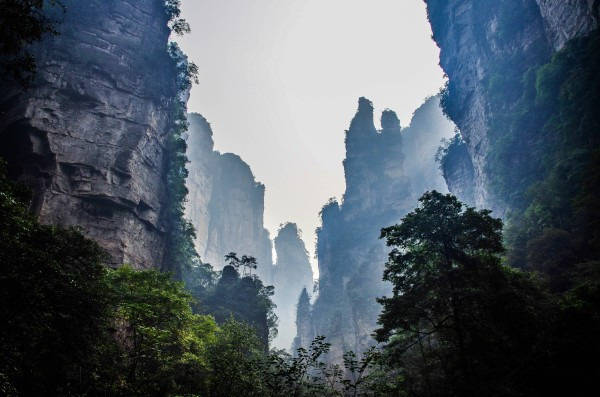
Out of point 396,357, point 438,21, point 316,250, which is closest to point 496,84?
point 438,21

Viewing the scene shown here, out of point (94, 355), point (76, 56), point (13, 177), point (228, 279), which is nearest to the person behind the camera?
point (94, 355)

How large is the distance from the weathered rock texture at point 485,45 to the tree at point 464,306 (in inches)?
703

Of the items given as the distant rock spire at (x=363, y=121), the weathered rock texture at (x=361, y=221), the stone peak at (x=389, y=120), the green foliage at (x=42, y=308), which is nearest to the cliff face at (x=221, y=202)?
the weathered rock texture at (x=361, y=221)

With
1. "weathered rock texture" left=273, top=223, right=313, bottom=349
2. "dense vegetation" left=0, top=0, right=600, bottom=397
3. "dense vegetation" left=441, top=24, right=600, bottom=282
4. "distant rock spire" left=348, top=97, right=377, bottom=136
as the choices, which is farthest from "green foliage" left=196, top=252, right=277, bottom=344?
"weathered rock texture" left=273, top=223, right=313, bottom=349

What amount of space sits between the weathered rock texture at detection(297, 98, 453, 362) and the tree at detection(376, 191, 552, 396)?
42911 millimetres

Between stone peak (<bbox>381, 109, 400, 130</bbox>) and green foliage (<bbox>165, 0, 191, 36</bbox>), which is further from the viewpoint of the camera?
stone peak (<bbox>381, 109, 400, 130</bbox>)

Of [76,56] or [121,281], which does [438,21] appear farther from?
[121,281]

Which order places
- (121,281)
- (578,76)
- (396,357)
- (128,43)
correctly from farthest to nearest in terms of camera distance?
(128,43) < (578,76) < (121,281) < (396,357)

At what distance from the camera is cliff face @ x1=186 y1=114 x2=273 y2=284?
8481 centimetres

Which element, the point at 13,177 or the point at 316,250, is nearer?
the point at 13,177

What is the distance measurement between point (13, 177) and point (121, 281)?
13205 mm

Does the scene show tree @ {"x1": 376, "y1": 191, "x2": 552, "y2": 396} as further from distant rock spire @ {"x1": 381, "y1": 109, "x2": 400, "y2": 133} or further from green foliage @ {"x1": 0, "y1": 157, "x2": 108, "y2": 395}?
distant rock spire @ {"x1": 381, "y1": 109, "x2": 400, "y2": 133}

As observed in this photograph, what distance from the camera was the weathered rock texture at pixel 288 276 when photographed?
103 meters

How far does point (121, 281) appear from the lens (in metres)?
13.6
